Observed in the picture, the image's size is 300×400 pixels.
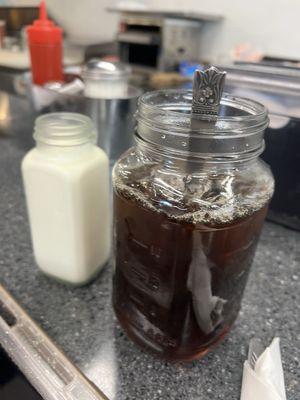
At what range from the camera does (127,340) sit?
0.39 metres

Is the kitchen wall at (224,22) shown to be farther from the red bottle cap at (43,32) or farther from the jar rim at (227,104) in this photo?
the jar rim at (227,104)

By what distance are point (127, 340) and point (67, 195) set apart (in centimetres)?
18

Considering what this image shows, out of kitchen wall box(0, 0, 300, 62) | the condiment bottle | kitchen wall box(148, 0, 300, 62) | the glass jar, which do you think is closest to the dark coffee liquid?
the glass jar

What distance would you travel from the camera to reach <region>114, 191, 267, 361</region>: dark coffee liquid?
320 millimetres

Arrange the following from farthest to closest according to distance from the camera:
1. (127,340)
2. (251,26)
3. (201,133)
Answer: (251,26) < (127,340) < (201,133)

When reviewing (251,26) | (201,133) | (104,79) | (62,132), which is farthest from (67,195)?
(251,26)

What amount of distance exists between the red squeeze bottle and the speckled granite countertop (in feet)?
1.09

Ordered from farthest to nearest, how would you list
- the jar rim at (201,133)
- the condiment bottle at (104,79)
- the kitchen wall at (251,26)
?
the kitchen wall at (251,26)
the condiment bottle at (104,79)
the jar rim at (201,133)

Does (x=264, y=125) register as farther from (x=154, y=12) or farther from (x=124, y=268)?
(x=154, y=12)

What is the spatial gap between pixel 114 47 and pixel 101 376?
5.61 ft

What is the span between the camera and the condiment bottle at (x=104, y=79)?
596mm

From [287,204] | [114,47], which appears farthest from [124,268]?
[114,47]

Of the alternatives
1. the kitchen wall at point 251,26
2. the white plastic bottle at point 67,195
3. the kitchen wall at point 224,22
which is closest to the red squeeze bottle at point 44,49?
the white plastic bottle at point 67,195

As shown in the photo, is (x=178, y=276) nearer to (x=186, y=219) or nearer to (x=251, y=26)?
(x=186, y=219)
